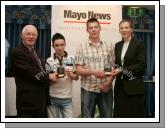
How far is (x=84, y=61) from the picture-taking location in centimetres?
288

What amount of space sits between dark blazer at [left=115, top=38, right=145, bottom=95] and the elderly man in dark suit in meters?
0.67

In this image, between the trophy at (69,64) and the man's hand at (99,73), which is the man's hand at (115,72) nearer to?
the man's hand at (99,73)

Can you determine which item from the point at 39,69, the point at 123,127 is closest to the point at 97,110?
the point at 123,127

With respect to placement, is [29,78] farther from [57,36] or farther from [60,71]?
[57,36]

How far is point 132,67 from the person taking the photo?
2.84 m

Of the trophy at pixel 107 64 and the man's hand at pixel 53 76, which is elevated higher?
the trophy at pixel 107 64

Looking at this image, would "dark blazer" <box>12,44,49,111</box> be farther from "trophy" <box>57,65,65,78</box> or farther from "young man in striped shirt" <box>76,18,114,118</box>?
"young man in striped shirt" <box>76,18,114,118</box>

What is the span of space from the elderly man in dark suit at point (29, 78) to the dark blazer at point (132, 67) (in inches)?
26.4

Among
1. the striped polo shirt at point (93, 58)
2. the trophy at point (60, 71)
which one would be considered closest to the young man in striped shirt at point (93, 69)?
the striped polo shirt at point (93, 58)

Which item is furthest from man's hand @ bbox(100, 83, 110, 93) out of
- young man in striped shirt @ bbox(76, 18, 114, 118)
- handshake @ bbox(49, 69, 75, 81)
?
handshake @ bbox(49, 69, 75, 81)

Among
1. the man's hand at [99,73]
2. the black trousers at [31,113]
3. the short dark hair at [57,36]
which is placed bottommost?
the black trousers at [31,113]

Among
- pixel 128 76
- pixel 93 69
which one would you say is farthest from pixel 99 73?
pixel 128 76

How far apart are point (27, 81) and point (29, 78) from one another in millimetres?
35

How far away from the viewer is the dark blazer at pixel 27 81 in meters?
2.80
